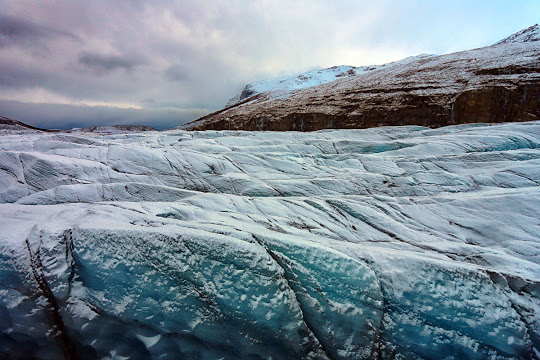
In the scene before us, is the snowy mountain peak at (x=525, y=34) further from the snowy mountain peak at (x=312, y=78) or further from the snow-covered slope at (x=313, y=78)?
the snowy mountain peak at (x=312, y=78)

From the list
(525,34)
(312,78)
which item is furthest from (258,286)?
(312,78)

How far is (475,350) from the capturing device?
2816 millimetres

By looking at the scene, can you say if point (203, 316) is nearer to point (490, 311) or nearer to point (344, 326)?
point (344, 326)

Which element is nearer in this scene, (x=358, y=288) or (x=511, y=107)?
(x=358, y=288)

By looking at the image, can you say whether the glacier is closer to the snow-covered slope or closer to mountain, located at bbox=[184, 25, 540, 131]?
mountain, located at bbox=[184, 25, 540, 131]

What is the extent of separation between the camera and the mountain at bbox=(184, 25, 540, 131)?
1414 cm

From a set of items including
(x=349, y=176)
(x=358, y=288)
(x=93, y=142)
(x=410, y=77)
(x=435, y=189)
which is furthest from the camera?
(x=410, y=77)

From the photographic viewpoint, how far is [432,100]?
1589cm

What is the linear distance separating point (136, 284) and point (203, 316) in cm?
95

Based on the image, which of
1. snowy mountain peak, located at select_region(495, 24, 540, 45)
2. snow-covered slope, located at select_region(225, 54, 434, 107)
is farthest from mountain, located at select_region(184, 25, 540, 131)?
snow-covered slope, located at select_region(225, 54, 434, 107)

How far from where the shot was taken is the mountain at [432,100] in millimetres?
14141

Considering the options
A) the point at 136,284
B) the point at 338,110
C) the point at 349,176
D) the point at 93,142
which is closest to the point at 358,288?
the point at 136,284

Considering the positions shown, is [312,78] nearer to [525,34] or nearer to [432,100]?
[525,34]

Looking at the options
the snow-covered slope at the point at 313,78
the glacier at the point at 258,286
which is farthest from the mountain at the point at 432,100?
the snow-covered slope at the point at 313,78
